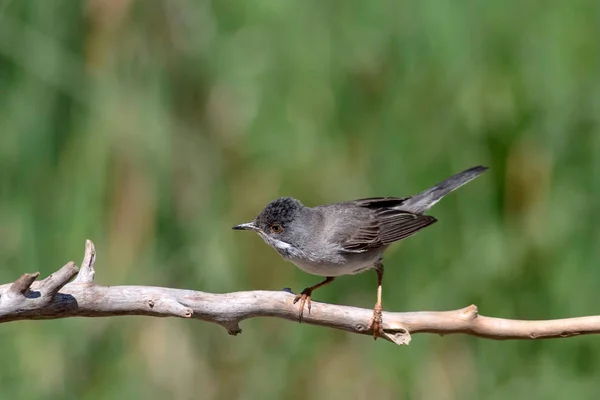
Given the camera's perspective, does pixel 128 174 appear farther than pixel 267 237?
Yes

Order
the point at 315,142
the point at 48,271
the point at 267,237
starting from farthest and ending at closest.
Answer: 1. the point at 315,142
2. the point at 48,271
3. the point at 267,237

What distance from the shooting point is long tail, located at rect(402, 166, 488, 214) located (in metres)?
5.16

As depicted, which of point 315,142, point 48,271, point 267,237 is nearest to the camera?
point 267,237

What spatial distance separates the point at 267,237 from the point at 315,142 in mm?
1321

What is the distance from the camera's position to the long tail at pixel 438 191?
5164 mm

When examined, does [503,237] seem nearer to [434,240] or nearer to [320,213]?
[434,240]

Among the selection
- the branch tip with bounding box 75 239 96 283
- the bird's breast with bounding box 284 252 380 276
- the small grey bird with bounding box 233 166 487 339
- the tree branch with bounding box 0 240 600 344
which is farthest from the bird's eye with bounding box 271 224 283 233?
the branch tip with bounding box 75 239 96 283

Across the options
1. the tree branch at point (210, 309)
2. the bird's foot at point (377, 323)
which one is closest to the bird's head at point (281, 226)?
the tree branch at point (210, 309)

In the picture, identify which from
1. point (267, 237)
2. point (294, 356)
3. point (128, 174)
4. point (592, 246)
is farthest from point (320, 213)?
point (592, 246)

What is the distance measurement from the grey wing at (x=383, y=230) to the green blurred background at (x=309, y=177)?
1.99ft

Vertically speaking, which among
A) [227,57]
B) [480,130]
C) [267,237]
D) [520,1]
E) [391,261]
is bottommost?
[391,261]

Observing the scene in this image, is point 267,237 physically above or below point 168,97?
below

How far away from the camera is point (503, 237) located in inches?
223

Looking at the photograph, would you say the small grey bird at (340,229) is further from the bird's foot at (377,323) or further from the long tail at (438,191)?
the bird's foot at (377,323)
